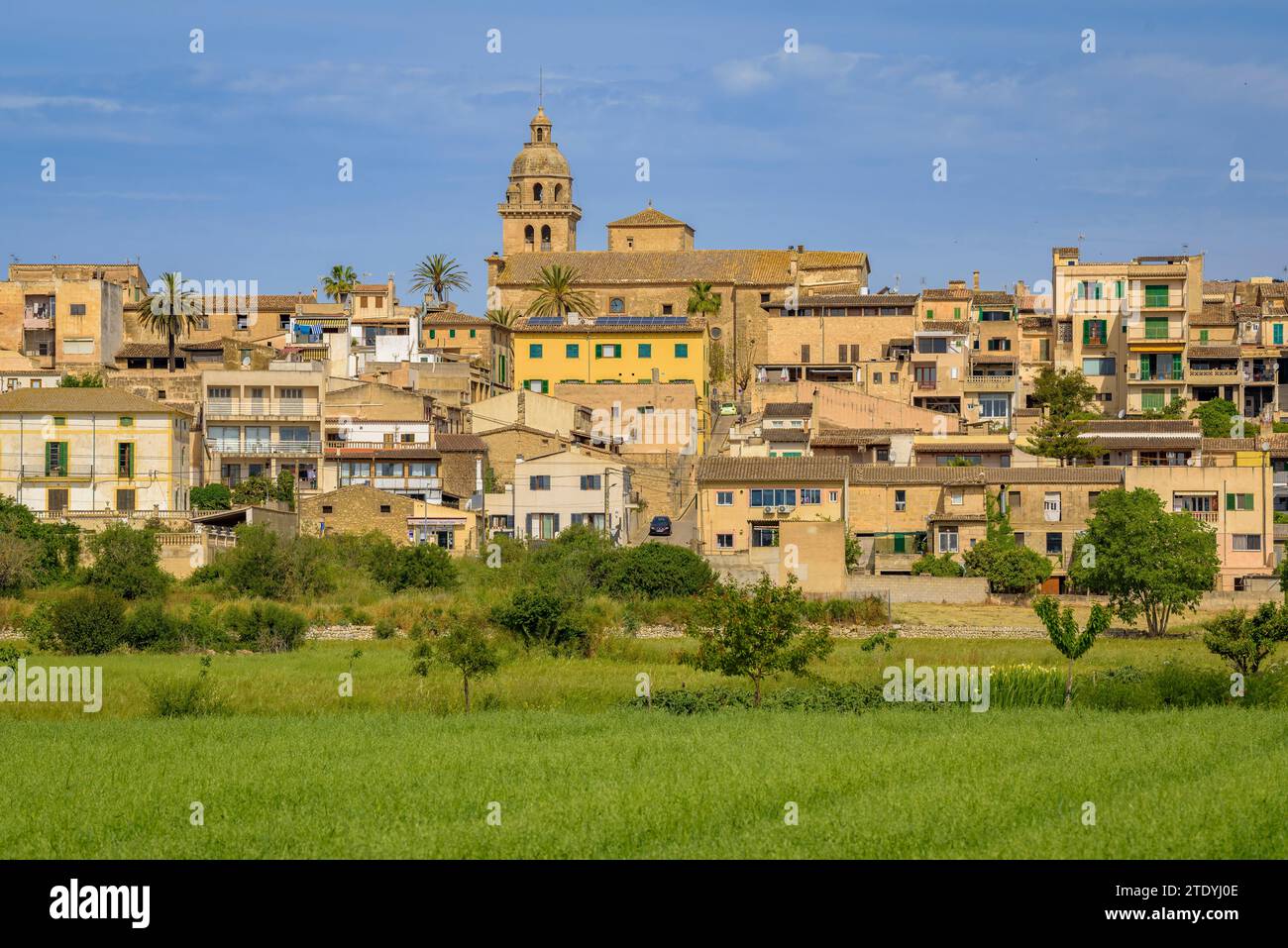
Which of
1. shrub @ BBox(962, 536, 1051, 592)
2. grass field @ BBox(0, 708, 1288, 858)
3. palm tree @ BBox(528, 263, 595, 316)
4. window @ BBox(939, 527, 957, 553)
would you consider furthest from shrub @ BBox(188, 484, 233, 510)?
palm tree @ BBox(528, 263, 595, 316)

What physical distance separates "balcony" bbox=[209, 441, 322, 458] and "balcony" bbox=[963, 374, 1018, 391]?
27483mm

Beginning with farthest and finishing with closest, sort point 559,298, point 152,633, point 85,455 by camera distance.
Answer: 1. point 559,298
2. point 85,455
3. point 152,633

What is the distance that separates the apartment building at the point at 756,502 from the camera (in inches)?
2279

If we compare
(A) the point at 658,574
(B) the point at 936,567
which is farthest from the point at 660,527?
(B) the point at 936,567

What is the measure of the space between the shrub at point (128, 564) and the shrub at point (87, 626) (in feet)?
14.9

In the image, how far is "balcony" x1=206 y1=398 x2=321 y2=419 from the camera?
6525cm

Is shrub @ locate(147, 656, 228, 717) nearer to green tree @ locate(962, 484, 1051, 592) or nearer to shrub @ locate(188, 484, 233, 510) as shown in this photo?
shrub @ locate(188, 484, 233, 510)

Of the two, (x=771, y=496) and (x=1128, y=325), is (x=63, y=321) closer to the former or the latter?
(x=771, y=496)

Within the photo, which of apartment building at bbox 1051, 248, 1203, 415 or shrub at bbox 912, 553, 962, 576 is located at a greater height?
apartment building at bbox 1051, 248, 1203, 415

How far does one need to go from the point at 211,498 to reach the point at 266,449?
5317mm

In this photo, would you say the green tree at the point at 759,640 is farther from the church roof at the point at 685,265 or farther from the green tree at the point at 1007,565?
the church roof at the point at 685,265

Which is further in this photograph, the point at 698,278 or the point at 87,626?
the point at 698,278

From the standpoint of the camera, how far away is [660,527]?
62.7 m

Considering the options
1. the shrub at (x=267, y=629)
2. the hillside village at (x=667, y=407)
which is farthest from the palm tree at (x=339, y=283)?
the shrub at (x=267, y=629)
